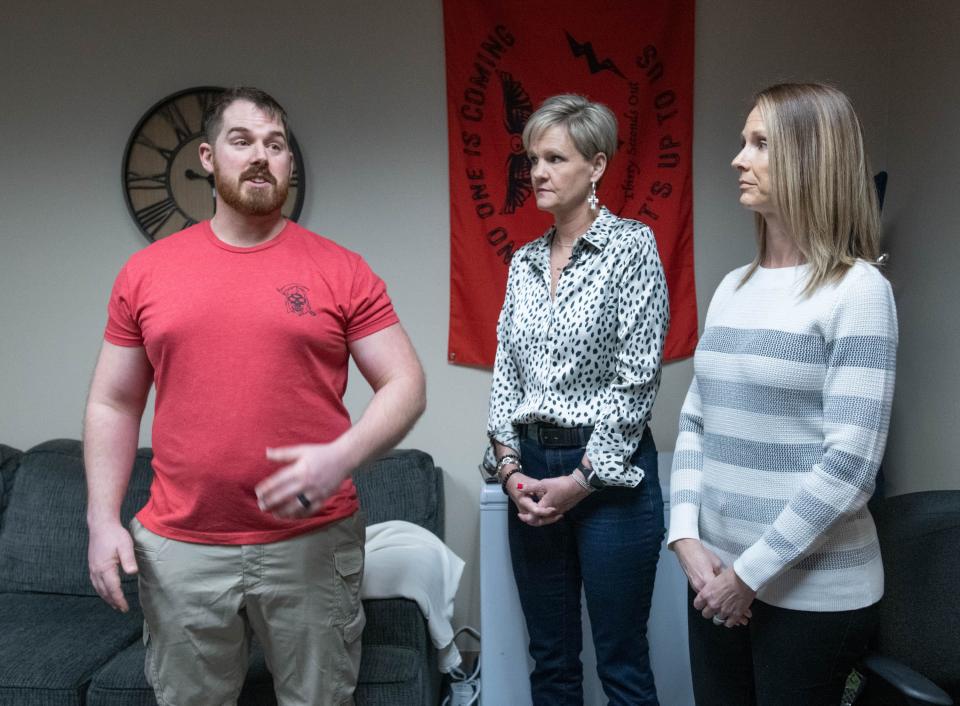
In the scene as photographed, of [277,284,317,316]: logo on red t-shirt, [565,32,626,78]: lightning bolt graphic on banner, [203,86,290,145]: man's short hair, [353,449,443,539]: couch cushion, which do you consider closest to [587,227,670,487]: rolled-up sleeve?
[277,284,317,316]: logo on red t-shirt

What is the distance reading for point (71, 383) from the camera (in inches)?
114

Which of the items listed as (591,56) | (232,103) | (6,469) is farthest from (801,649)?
(6,469)

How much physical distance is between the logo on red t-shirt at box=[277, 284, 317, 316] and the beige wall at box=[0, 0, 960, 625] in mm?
1302

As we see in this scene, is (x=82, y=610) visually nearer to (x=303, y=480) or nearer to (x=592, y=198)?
(x=303, y=480)

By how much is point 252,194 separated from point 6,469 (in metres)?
1.70

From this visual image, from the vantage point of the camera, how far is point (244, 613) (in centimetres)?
156

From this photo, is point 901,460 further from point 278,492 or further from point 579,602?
point 278,492

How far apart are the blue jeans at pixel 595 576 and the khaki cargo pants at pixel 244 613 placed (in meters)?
0.42

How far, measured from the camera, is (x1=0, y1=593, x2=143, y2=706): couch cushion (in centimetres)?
198

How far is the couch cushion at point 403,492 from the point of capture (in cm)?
255

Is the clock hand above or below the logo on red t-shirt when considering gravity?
above

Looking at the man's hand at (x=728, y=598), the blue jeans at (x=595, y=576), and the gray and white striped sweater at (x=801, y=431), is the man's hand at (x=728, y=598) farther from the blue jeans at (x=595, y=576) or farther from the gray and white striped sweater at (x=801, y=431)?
the blue jeans at (x=595, y=576)

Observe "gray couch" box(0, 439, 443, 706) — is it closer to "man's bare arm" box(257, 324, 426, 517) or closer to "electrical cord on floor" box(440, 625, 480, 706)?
"electrical cord on floor" box(440, 625, 480, 706)

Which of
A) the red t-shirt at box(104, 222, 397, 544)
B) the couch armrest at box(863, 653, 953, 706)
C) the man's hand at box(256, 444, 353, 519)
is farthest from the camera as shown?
the red t-shirt at box(104, 222, 397, 544)
